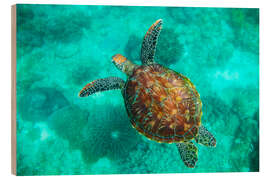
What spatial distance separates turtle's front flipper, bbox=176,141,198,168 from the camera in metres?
1.94

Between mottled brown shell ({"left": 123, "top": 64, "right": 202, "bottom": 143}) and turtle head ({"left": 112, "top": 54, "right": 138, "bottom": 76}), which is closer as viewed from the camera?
mottled brown shell ({"left": 123, "top": 64, "right": 202, "bottom": 143})

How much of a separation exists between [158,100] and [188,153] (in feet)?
1.94

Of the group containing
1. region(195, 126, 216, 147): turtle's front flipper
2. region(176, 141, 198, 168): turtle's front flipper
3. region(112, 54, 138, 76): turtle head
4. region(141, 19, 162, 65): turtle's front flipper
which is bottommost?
region(176, 141, 198, 168): turtle's front flipper

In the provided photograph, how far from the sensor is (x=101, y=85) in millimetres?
1951

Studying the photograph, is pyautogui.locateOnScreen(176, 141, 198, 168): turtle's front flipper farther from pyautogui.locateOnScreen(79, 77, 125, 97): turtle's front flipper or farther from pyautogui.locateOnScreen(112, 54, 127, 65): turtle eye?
pyautogui.locateOnScreen(112, 54, 127, 65): turtle eye

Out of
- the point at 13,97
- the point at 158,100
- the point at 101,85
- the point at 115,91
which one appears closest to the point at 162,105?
the point at 158,100

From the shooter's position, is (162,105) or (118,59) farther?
(118,59)

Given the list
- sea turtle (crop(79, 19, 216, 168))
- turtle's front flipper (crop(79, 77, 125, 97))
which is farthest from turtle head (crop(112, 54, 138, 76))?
turtle's front flipper (crop(79, 77, 125, 97))

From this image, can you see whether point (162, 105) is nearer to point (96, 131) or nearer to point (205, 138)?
point (205, 138)

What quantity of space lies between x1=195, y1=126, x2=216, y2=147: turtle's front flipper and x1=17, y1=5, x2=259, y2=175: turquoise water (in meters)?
0.06

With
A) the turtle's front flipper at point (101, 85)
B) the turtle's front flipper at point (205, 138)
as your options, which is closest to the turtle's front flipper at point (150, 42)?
the turtle's front flipper at point (101, 85)

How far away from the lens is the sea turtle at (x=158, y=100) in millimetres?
1848

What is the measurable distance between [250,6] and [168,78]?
3.64ft

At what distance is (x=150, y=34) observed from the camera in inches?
78.6
